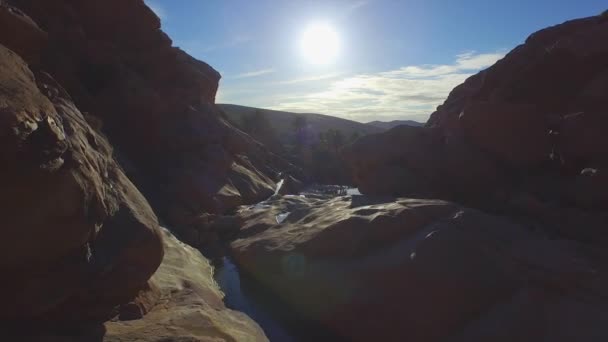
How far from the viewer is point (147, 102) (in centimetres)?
2470

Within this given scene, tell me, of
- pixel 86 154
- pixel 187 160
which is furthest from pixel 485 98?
pixel 86 154

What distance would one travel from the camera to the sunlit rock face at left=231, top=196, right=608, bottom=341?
927cm

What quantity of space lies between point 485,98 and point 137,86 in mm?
19538

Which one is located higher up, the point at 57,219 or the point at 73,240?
the point at 57,219

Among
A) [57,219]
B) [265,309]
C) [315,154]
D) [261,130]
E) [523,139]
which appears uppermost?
[261,130]

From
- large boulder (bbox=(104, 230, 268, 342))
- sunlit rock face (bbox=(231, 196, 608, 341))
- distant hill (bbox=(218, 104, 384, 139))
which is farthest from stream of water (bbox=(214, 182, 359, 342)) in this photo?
distant hill (bbox=(218, 104, 384, 139))

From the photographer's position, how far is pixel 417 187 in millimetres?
19391

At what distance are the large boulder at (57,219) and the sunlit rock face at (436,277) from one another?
5836 mm

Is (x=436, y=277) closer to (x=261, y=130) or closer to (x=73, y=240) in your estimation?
(x=73, y=240)

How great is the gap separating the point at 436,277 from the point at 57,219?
853 centimetres

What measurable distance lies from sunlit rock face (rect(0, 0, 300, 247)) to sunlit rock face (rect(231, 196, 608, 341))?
9052 mm

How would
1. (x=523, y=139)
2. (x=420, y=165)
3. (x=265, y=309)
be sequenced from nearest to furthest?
(x=265, y=309) < (x=523, y=139) < (x=420, y=165)

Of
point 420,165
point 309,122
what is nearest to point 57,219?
point 420,165

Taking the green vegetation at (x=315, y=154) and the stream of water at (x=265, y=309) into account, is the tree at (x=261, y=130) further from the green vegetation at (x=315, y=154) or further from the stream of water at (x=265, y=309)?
the stream of water at (x=265, y=309)
